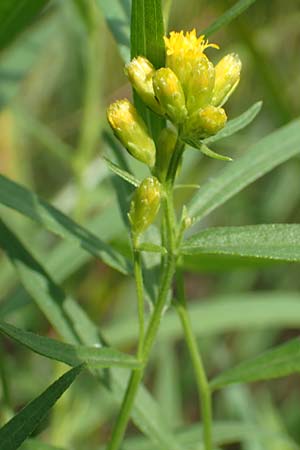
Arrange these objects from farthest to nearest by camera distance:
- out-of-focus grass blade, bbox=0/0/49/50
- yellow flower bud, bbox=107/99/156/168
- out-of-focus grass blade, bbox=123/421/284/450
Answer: out-of-focus grass blade, bbox=123/421/284/450 → out-of-focus grass blade, bbox=0/0/49/50 → yellow flower bud, bbox=107/99/156/168

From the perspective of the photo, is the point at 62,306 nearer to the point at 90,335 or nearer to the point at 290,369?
the point at 90,335

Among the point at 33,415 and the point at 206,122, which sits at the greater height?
the point at 206,122

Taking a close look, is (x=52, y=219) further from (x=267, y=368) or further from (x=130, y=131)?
(x=267, y=368)

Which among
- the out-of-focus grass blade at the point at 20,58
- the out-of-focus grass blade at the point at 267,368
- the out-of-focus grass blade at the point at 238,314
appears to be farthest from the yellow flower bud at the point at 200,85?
the out-of-focus grass blade at the point at 238,314

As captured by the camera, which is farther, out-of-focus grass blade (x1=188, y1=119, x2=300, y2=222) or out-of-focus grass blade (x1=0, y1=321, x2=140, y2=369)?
out-of-focus grass blade (x1=188, y1=119, x2=300, y2=222)

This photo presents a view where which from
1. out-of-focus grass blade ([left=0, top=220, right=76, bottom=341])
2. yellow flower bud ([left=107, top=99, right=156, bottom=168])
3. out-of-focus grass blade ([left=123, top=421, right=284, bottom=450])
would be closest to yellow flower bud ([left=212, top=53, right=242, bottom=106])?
yellow flower bud ([left=107, top=99, right=156, bottom=168])

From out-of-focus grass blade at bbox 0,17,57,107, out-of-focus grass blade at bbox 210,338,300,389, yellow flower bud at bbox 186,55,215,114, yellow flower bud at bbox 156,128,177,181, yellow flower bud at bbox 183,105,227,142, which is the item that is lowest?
out-of-focus grass blade at bbox 210,338,300,389

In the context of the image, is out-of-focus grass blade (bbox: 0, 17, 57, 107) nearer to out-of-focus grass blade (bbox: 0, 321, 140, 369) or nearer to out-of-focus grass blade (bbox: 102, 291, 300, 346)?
out-of-focus grass blade (bbox: 102, 291, 300, 346)

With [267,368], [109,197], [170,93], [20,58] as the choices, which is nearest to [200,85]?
[170,93]
